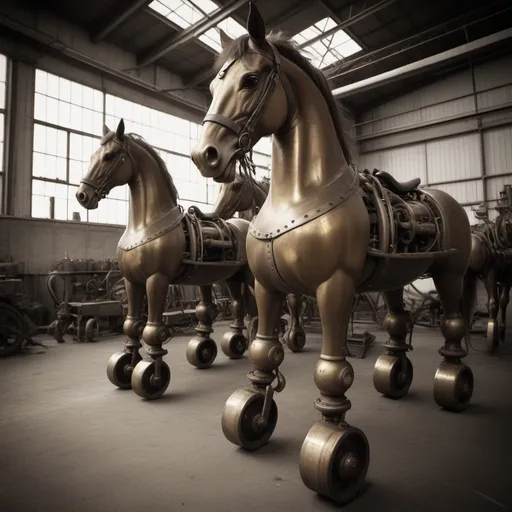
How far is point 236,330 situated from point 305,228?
3250mm

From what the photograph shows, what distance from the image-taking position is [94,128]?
9.62m

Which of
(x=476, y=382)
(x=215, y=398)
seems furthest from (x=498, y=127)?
(x=215, y=398)

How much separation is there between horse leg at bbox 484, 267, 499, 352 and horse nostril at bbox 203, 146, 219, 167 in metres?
4.85

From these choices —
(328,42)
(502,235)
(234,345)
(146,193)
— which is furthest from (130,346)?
(328,42)

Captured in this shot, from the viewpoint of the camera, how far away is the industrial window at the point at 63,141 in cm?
858

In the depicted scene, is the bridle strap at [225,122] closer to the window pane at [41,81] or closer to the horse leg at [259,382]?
the horse leg at [259,382]

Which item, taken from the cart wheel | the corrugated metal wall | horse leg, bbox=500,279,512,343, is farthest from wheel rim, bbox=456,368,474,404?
the corrugated metal wall

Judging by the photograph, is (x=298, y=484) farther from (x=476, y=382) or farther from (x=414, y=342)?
(x=414, y=342)

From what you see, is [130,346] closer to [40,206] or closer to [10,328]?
[10,328]

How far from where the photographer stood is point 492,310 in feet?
17.3

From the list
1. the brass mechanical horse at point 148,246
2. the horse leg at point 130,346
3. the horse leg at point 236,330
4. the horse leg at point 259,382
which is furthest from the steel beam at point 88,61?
the horse leg at point 259,382

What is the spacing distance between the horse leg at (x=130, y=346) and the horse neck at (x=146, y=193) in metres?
0.59

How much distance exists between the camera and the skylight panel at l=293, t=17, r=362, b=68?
1030 centimetres

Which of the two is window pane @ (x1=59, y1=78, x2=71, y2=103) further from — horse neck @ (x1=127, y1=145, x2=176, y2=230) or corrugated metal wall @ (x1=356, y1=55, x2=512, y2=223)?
corrugated metal wall @ (x1=356, y1=55, x2=512, y2=223)
